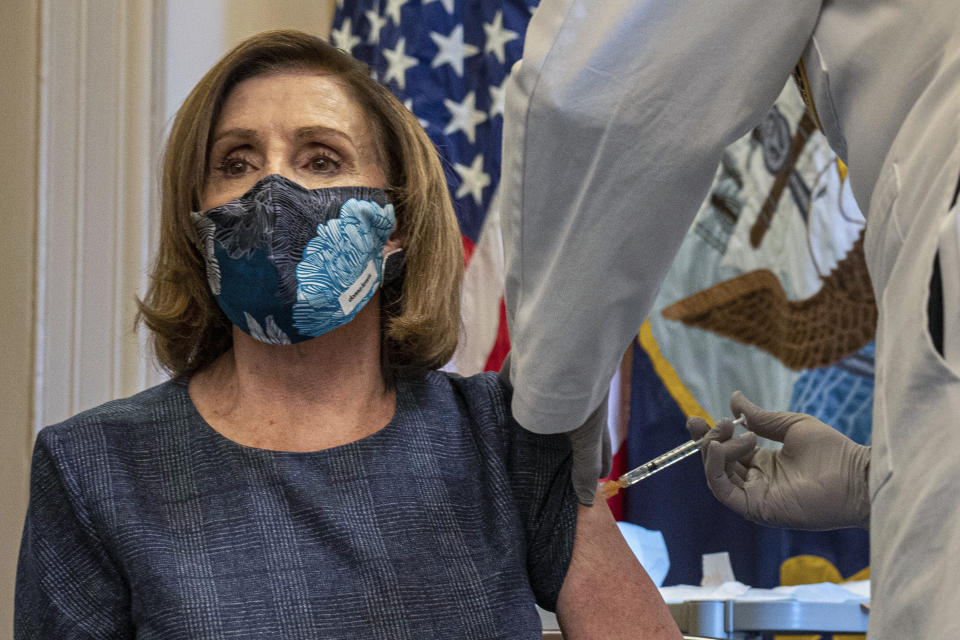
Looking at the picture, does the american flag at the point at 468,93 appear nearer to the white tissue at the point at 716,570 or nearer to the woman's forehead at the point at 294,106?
the white tissue at the point at 716,570

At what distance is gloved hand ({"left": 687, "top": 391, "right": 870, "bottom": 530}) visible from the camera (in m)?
1.14

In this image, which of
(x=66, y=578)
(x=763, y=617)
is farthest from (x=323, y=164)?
(x=763, y=617)

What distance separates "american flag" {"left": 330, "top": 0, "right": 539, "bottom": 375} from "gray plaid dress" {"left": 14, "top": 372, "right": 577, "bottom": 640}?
3.19 feet

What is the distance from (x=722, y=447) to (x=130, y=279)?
4.80 feet

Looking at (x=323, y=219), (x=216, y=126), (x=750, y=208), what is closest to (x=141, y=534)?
(x=323, y=219)

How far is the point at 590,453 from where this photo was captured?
4.26 ft

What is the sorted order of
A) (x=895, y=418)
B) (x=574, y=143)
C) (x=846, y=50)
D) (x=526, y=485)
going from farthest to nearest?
(x=526, y=485), (x=574, y=143), (x=846, y=50), (x=895, y=418)

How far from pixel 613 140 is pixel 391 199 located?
0.70 meters

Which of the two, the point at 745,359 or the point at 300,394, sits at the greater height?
the point at 300,394

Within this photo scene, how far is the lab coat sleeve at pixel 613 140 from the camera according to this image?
83 cm

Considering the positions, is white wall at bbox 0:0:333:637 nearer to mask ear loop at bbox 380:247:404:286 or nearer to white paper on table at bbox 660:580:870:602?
mask ear loop at bbox 380:247:404:286

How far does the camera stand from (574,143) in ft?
2.88

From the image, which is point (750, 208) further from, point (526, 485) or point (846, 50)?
point (846, 50)

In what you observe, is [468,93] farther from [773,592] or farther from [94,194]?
[773,592]
